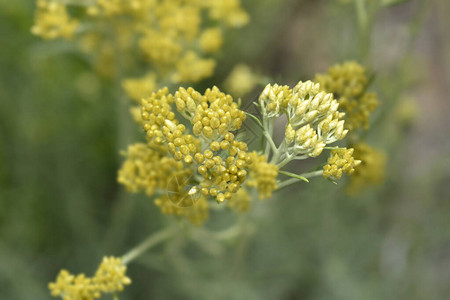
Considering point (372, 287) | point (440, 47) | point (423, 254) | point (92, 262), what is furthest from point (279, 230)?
point (440, 47)

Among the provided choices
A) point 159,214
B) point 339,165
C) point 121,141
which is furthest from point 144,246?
point 159,214

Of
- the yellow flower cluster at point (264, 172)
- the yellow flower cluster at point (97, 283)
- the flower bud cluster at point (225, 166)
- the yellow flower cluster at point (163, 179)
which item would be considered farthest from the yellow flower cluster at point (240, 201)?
the yellow flower cluster at point (97, 283)

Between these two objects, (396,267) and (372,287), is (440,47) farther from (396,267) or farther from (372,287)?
(372,287)

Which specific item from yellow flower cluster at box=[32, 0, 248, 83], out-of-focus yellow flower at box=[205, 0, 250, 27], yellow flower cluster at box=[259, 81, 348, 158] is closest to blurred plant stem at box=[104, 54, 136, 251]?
yellow flower cluster at box=[32, 0, 248, 83]

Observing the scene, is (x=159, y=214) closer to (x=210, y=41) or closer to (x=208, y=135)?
(x=210, y=41)

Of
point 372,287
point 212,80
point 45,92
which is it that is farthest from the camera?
point 212,80

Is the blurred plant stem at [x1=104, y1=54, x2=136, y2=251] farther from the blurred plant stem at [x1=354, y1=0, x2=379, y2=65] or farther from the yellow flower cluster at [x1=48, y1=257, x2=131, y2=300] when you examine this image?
the blurred plant stem at [x1=354, y1=0, x2=379, y2=65]

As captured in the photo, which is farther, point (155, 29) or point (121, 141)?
point (121, 141)
